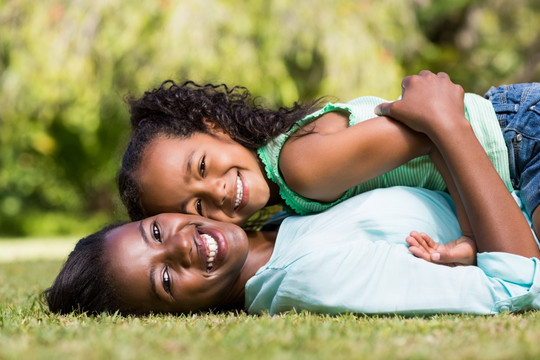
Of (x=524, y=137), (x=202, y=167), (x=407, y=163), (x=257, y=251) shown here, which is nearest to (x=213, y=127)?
(x=202, y=167)

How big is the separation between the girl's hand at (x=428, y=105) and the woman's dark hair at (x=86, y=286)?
1.38 metres

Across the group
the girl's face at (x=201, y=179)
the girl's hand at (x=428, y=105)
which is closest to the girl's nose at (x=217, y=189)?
the girl's face at (x=201, y=179)

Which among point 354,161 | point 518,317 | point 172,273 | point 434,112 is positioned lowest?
point 518,317

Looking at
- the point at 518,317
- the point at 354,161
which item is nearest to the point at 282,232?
the point at 354,161

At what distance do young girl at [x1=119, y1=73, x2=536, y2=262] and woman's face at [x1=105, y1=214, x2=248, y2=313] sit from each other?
16 centimetres

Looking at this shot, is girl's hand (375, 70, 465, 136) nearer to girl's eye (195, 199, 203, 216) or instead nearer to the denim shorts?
the denim shorts

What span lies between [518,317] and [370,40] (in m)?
6.84

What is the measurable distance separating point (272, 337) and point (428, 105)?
1314 millimetres

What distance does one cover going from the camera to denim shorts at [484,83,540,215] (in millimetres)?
2692

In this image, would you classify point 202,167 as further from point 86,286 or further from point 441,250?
point 441,250

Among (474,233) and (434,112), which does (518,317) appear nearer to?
(474,233)

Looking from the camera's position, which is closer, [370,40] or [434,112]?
[434,112]

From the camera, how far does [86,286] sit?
8.74ft

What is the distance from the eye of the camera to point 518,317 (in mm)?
2203
